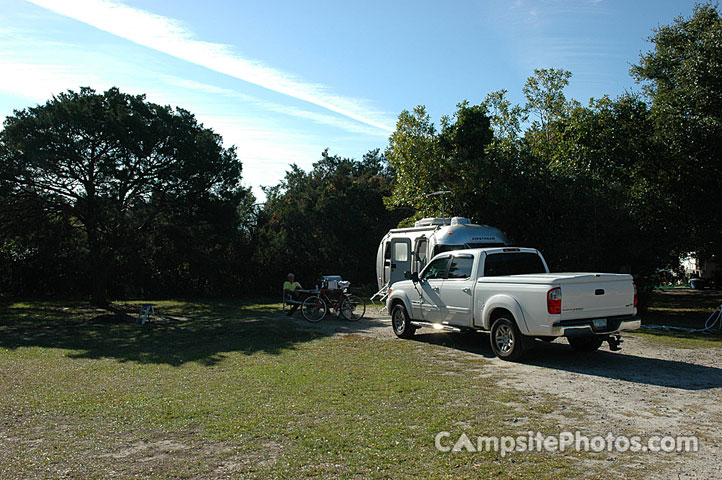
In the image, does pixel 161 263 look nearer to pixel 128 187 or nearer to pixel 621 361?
pixel 128 187

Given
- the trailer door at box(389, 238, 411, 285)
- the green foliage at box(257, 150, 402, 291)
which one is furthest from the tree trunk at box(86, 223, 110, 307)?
the trailer door at box(389, 238, 411, 285)

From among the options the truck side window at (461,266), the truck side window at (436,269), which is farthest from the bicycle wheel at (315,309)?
the truck side window at (461,266)

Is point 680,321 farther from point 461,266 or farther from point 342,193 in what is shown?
point 342,193

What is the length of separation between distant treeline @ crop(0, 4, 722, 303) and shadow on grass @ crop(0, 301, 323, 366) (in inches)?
135

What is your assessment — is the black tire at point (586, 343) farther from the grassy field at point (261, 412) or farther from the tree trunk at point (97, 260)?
the tree trunk at point (97, 260)

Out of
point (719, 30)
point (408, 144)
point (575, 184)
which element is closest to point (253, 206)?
point (408, 144)

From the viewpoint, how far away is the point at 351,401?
7012mm

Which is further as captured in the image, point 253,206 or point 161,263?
point 253,206

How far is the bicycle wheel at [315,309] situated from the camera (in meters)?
16.9

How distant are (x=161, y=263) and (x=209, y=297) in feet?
9.46

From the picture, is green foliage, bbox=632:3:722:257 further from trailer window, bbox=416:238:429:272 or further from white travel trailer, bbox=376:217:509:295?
trailer window, bbox=416:238:429:272

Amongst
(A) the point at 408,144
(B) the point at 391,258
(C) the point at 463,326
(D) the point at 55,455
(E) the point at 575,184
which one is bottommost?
(D) the point at 55,455

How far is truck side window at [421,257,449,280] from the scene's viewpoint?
463 inches

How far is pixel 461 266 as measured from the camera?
11.2 m
